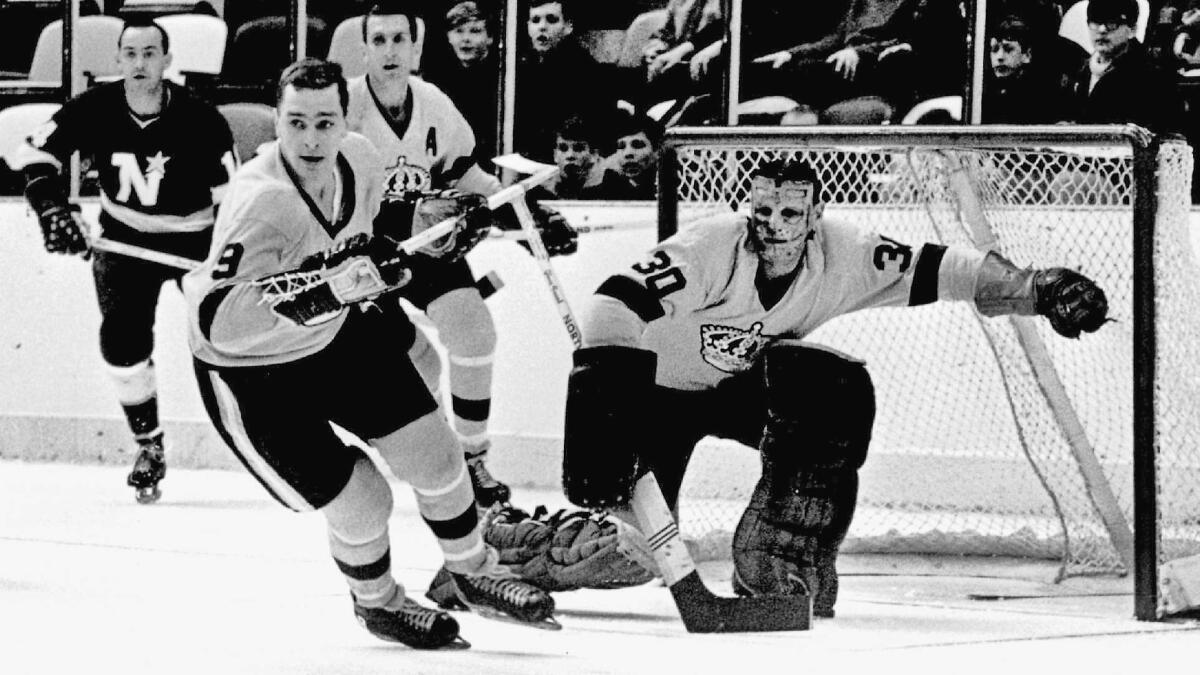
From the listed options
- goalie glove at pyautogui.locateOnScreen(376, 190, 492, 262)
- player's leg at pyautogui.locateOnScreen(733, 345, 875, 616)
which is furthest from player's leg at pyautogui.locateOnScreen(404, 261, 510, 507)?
player's leg at pyautogui.locateOnScreen(733, 345, 875, 616)

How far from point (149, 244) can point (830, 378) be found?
250 cm

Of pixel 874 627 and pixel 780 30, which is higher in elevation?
pixel 780 30

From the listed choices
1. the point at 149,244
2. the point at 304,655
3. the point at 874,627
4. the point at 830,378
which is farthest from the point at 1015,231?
the point at 149,244

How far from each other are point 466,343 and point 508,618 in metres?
1.80

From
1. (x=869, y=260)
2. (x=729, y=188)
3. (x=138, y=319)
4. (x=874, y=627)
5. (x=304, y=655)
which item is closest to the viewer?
(x=304, y=655)

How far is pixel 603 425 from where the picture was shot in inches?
144

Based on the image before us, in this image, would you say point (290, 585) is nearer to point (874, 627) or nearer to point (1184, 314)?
point (874, 627)

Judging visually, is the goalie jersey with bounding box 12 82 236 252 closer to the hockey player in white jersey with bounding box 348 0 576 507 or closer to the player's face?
the hockey player in white jersey with bounding box 348 0 576 507

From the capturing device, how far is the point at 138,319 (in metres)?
5.83

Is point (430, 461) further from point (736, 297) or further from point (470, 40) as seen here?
point (470, 40)

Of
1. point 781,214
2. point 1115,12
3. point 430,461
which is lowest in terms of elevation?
point 430,461

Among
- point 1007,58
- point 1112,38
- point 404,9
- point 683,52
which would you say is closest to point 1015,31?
point 1007,58

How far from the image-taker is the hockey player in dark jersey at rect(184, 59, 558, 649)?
323 centimetres

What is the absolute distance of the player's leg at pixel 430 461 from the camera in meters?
3.33
